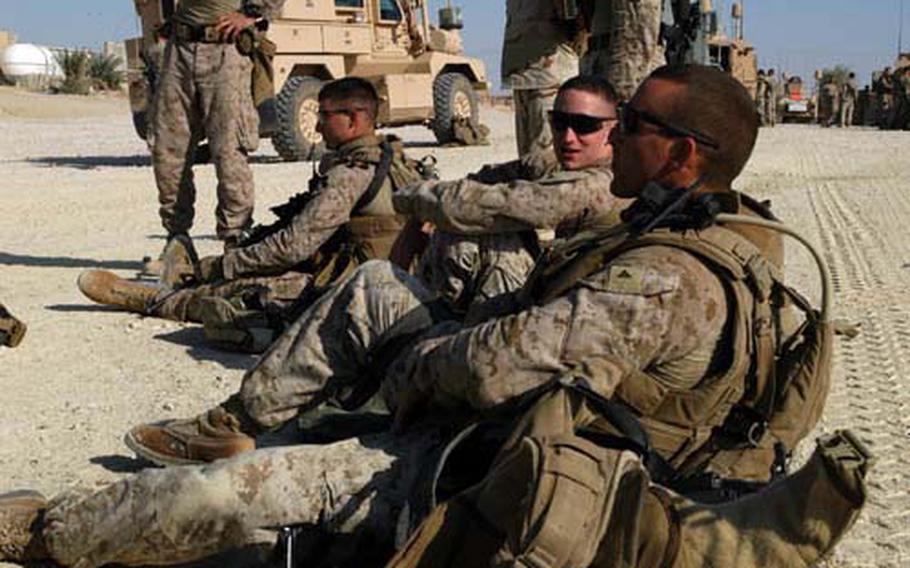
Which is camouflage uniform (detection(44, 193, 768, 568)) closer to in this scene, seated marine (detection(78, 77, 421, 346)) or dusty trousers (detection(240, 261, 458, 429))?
dusty trousers (detection(240, 261, 458, 429))

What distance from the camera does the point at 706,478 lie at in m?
2.36

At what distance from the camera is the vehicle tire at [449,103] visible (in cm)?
1923

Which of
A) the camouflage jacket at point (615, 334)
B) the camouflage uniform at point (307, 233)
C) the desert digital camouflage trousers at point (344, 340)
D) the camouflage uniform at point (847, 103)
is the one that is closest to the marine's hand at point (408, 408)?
the camouflage jacket at point (615, 334)

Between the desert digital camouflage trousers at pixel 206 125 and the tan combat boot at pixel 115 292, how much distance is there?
0.83 metres

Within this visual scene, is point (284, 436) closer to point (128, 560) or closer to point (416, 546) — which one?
point (128, 560)

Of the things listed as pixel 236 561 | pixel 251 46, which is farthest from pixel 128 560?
pixel 251 46

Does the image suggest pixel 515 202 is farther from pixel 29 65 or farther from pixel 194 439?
pixel 29 65

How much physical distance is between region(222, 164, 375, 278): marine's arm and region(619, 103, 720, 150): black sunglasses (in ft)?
8.14

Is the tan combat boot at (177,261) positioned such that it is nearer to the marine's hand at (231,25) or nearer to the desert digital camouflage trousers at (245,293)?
the desert digital camouflage trousers at (245,293)

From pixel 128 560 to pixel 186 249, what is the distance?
3723mm

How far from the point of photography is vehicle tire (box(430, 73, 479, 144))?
19.2 meters

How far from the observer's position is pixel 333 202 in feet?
15.8

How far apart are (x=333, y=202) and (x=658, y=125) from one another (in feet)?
8.49

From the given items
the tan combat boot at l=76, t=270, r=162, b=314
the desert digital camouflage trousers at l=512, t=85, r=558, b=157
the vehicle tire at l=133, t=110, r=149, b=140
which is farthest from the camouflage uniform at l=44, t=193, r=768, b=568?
the vehicle tire at l=133, t=110, r=149, b=140
